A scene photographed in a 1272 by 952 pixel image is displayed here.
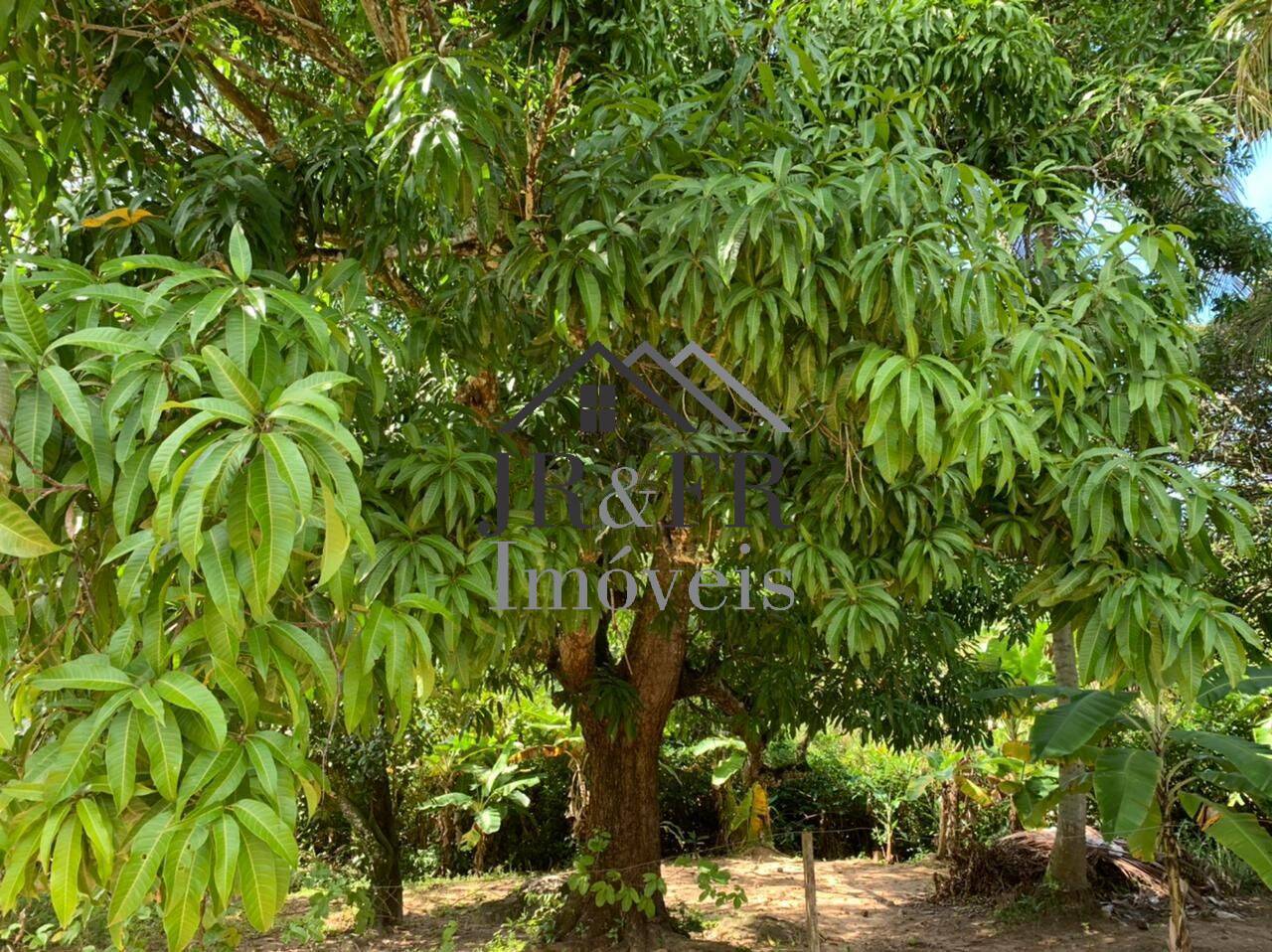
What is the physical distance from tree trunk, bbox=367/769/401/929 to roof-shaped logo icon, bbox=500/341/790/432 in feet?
8.77

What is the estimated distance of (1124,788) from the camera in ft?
10.9

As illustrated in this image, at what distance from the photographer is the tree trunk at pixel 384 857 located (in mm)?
4973

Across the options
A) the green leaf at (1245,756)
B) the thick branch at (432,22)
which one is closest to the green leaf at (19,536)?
the thick branch at (432,22)

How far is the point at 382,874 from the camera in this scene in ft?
16.5

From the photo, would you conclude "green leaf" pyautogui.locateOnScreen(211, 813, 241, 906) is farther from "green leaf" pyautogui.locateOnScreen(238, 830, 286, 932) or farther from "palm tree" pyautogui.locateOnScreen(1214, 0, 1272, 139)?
"palm tree" pyautogui.locateOnScreen(1214, 0, 1272, 139)

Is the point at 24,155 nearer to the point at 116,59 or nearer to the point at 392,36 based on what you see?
the point at 116,59

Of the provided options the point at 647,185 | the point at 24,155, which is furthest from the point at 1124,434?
the point at 24,155

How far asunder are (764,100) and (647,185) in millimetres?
882

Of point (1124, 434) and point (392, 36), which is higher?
point (392, 36)

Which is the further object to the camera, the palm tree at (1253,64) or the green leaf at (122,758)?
the palm tree at (1253,64)

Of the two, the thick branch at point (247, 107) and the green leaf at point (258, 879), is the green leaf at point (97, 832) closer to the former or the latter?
the green leaf at point (258, 879)

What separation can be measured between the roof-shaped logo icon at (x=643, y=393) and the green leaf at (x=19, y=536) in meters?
1.61

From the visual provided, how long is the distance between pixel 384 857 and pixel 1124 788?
3400 mm

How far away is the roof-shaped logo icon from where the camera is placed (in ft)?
9.33
